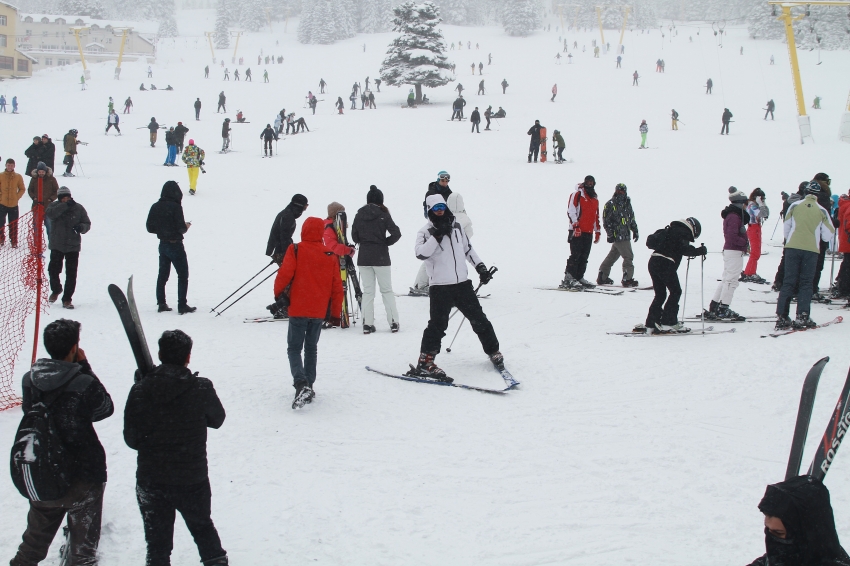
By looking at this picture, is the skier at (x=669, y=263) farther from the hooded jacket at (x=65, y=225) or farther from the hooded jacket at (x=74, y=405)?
the hooded jacket at (x=65, y=225)

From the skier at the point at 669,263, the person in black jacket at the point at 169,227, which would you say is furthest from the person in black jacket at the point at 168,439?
the skier at the point at 669,263

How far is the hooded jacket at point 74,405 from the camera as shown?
3.23 metres

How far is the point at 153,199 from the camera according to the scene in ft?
60.2

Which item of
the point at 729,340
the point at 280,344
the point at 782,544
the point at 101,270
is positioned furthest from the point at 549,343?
the point at 101,270

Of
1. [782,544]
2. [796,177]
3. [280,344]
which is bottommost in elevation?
[280,344]

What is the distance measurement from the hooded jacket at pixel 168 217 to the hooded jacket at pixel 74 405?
6.13 meters

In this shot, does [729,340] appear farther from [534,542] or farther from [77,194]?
[77,194]

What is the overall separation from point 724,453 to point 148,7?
130735 millimetres

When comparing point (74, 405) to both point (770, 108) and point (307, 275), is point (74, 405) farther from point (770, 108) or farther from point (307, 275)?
point (770, 108)

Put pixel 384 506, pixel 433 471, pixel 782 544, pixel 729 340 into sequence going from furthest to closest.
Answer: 1. pixel 729 340
2. pixel 433 471
3. pixel 384 506
4. pixel 782 544

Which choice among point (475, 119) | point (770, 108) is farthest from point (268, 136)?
point (770, 108)

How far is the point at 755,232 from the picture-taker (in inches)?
513

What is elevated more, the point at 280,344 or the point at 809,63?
the point at 809,63

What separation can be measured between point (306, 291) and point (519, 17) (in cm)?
9441
